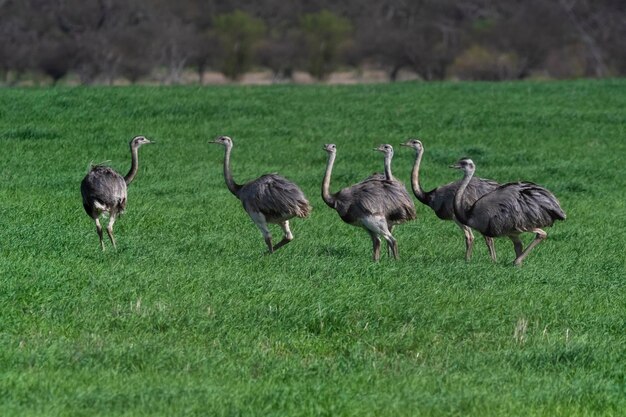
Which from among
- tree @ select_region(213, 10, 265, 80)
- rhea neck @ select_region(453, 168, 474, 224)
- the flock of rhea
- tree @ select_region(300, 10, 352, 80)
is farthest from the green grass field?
tree @ select_region(300, 10, 352, 80)

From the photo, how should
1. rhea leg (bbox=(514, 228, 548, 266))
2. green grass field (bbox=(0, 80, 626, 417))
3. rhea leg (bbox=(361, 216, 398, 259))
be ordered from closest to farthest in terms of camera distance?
green grass field (bbox=(0, 80, 626, 417)) → rhea leg (bbox=(514, 228, 548, 266)) → rhea leg (bbox=(361, 216, 398, 259))

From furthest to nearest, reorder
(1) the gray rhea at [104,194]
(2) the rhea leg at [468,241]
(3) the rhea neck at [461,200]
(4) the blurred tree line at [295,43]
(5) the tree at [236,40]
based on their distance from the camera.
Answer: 1. (5) the tree at [236,40]
2. (4) the blurred tree line at [295,43]
3. (2) the rhea leg at [468,241]
4. (1) the gray rhea at [104,194]
5. (3) the rhea neck at [461,200]

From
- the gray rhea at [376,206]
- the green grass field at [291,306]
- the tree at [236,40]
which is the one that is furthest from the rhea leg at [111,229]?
the tree at [236,40]

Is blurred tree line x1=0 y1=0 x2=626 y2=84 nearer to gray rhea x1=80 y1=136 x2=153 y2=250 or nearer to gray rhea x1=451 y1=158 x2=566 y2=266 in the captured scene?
gray rhea x1=80 y1=136 x2=153 y2=250

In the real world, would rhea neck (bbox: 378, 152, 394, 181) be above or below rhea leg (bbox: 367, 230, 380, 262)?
above

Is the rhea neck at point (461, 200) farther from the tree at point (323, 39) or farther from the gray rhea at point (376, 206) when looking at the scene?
the tree at point (323, 39)

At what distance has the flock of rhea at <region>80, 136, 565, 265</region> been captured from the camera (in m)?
14.5

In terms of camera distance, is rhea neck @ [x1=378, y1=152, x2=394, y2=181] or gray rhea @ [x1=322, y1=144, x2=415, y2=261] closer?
gray rhea @ [x1=322, y1=144, x2=415, y2=261]

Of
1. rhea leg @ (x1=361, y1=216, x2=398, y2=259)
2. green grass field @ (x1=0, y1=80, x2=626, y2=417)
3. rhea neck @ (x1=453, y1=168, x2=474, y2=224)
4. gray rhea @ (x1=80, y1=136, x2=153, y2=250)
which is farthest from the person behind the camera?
gray rhea @ (x1=80, y1=136, x2=153, y2=250)

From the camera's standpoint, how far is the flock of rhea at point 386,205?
1445 cm

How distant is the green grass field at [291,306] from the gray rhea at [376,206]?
364 mm

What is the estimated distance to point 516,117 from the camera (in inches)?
1185

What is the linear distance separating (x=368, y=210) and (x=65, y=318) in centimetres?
508

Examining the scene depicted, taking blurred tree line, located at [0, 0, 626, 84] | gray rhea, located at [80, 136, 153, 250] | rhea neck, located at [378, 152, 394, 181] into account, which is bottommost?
gray rhea, located at [80, 136, 153, 250]
